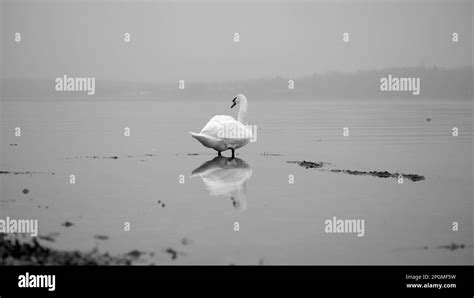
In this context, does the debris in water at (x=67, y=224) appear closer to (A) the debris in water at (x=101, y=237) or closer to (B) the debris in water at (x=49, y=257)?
(A) the debris in water at (x=101, y=237)

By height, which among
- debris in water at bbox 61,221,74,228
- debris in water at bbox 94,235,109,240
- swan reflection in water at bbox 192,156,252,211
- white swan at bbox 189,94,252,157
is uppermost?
white swan at bbox 189,94,252,157

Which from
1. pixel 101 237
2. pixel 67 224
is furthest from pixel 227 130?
pixel 101 237

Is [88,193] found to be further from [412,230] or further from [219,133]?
[412,230]

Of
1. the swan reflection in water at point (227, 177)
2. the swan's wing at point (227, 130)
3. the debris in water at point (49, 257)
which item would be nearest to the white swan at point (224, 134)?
the swan's wing at point (227, 130)

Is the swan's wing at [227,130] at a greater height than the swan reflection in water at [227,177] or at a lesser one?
greater

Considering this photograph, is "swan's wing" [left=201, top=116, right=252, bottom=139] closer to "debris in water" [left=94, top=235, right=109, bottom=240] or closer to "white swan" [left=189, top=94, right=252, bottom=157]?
"white swan" [left=189, top=94, right=252, bottom=157]

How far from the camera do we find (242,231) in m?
12.6

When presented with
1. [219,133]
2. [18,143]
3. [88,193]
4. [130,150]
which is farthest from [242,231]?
[18,143]

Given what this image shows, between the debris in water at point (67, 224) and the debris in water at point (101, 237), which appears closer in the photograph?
the debris in water at point (101, 237)

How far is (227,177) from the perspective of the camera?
19.0m

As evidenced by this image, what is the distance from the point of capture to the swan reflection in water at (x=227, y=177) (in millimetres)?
16234

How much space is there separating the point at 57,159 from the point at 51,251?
1394cm

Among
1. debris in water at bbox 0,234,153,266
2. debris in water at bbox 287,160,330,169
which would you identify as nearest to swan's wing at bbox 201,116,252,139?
debris in water at bbox 287,160,330,169

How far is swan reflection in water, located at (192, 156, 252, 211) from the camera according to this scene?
16234 mm
